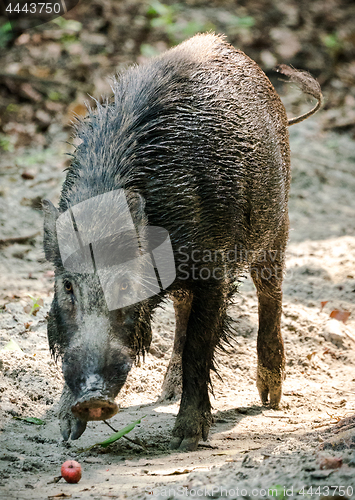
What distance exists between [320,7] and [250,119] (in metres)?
9.95

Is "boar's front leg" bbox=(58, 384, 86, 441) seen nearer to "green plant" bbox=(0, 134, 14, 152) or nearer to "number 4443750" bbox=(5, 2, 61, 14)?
"green plant" bbox=(0, 134, 14, 152)

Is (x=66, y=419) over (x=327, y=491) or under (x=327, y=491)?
under

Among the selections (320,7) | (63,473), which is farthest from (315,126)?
(63,473)

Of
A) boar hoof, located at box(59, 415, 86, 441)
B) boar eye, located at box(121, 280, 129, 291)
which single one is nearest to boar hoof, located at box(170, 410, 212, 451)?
boar hoof, located at box(59, 415, 86, 441)

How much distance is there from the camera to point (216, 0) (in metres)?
12.1

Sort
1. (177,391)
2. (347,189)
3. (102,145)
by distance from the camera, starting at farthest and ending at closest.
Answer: (347,189)
(177,391)
(102,145)

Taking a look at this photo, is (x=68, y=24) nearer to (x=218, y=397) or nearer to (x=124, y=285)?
(x=218, y=397)

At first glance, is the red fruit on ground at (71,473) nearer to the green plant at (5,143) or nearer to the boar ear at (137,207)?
the boar ear at (137,207)

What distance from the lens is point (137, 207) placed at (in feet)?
9.80

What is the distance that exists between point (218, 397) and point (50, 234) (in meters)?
1.95

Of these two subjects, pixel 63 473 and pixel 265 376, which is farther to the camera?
pixel 265 376

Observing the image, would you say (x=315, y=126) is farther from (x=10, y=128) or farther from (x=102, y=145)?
(x=102, y=145)

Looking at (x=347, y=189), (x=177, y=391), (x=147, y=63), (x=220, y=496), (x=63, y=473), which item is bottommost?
(x=347, y=189)

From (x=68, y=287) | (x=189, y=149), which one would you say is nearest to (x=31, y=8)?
(x=189, y=149)
